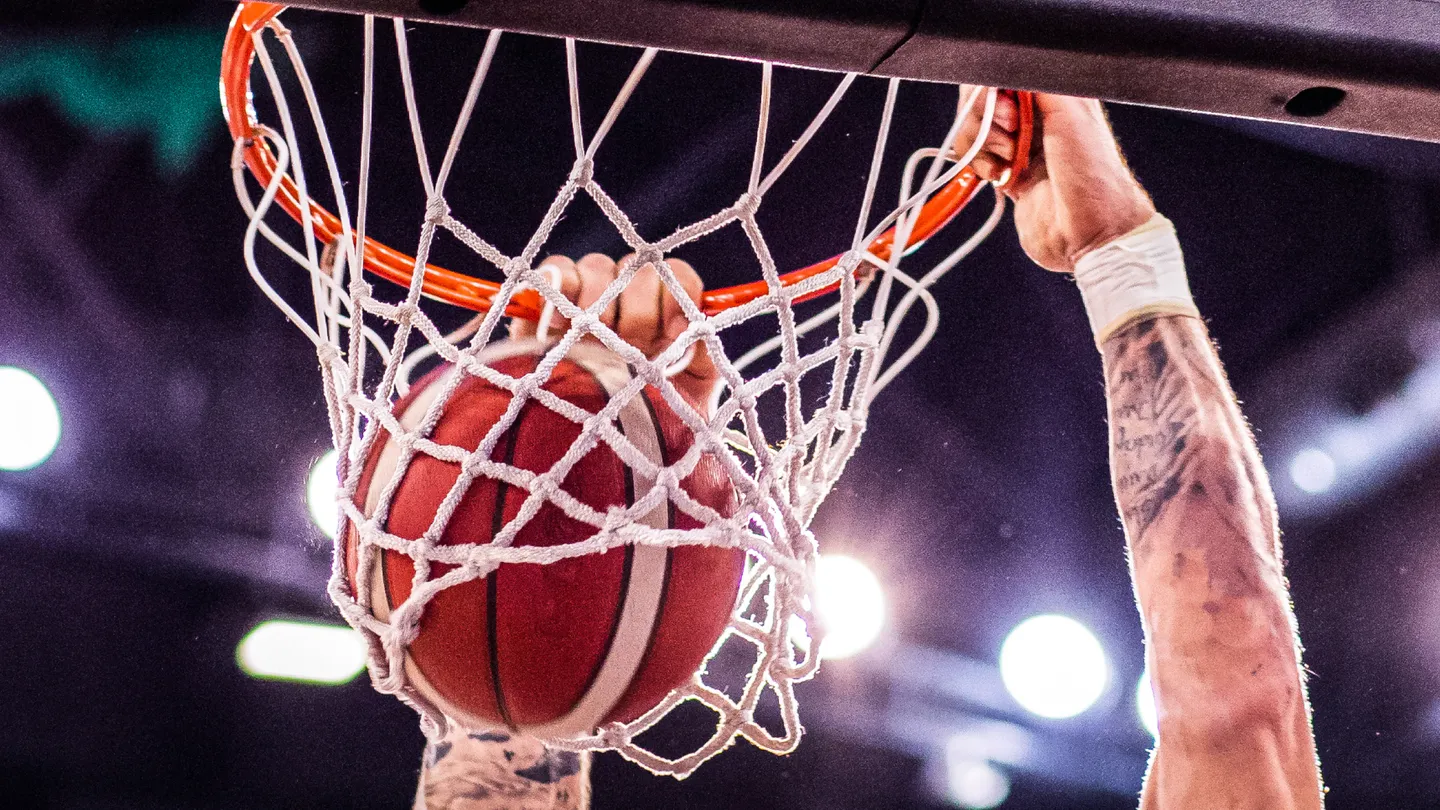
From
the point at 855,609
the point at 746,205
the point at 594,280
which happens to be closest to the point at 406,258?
the point at 594,280

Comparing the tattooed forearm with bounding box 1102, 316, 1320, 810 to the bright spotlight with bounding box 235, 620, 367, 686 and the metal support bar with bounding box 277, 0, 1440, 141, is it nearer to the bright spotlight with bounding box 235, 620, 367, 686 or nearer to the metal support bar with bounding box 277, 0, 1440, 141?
the metal support bar with bounding box 277, 0, 1440, 141

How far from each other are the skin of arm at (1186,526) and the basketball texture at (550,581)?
0.43 meters

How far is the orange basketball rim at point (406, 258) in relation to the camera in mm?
1053

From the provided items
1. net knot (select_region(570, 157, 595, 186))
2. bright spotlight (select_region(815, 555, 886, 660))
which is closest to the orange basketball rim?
net knot (select_region(570, 157, 595, 186))

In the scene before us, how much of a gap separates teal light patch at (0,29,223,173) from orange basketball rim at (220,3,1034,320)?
1078mm

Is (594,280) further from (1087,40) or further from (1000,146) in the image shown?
(1087,40)

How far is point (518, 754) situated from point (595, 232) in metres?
1.41

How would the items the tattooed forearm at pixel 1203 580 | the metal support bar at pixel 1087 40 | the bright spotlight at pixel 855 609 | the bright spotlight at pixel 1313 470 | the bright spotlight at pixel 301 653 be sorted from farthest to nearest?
the bright spotlight at pixel 1313 470 → the bright spotlight at pixel 855 609 → the bright spotlight at pixel 301 653 → the tattooed forearm at pixel 1203 580 → the metal support bar at pixel 1087 40

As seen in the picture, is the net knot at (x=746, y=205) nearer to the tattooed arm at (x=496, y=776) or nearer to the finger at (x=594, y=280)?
the finger at (x=594, y=280)

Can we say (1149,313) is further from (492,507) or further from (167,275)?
(167,275)

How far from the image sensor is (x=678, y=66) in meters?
2.35

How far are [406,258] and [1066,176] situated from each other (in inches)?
29.3

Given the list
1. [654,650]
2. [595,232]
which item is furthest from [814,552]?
[595,232]

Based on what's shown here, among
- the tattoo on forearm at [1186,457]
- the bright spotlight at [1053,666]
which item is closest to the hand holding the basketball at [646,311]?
the tattoo on forearm at [1186,457]
